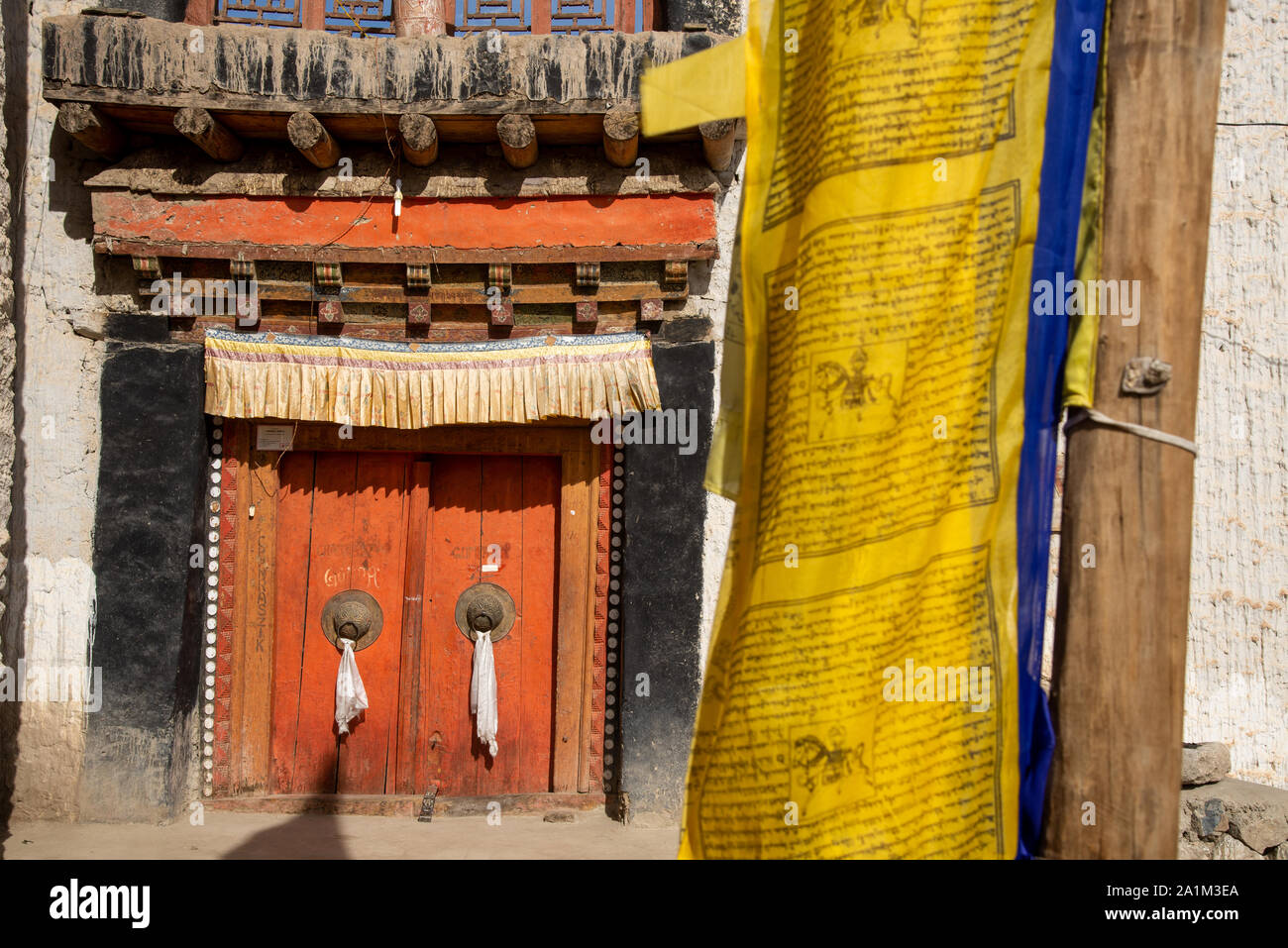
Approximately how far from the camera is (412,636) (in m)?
5.56

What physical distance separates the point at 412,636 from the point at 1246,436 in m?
4.90

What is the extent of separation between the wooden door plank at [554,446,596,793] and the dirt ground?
13.7 inches

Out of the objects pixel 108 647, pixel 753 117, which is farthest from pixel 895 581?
pixel 108 647

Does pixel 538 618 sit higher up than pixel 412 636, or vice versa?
pixel 538 618

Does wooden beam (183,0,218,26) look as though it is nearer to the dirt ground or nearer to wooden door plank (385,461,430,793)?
wooden door plank (385,461,430,793)

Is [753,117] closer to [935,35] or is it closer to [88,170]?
[935,35]

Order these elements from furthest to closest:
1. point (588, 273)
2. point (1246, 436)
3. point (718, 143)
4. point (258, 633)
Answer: point (258, 633) < point (588, 273) < point (1246, 436) < point (718, 143)

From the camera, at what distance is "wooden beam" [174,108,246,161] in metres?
4.91

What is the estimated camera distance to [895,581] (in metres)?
1.74

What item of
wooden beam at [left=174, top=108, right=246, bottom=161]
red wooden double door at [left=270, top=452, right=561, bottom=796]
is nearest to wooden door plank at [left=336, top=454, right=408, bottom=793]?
red wooden double door at [left=270, top=452, right=561, bottom=796]

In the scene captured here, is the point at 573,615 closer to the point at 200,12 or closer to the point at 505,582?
the point at 505,582

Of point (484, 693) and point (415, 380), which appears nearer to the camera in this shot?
point (415, 380)

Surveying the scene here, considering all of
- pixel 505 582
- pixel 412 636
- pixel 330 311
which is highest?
pixel 330 311

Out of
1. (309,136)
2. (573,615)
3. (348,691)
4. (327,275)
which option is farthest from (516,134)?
(348,691)
